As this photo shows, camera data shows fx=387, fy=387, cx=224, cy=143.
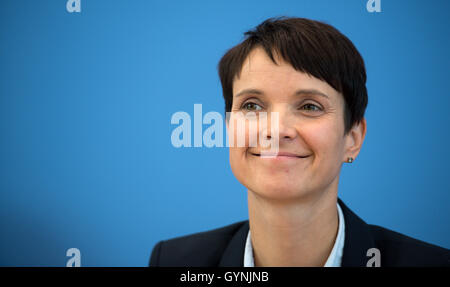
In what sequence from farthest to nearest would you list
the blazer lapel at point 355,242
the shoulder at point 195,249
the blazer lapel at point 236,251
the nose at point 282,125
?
the shoulder at point 195,249 < the blazer lapel at point 236,251 < the blazer lapel at point 355,242 < the nose at point 282,125

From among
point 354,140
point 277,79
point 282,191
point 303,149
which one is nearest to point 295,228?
point 282,191

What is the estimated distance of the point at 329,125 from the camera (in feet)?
4.61

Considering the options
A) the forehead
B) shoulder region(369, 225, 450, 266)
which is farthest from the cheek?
shoulder region(369, 225, 450, 266)

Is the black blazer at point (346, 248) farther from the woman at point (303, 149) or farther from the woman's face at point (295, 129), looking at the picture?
the woman's face at point (295, 129)

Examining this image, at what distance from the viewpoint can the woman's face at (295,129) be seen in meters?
1.37

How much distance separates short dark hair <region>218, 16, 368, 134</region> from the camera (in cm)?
139

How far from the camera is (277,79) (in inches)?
54.1

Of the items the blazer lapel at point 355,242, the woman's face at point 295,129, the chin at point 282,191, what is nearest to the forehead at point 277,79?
the woman's face at point 295,129

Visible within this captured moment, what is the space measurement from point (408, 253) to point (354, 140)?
0.49 meters

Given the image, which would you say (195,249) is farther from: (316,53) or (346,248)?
(316,53)
